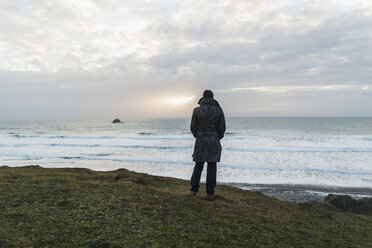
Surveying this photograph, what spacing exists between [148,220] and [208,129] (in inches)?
92.5

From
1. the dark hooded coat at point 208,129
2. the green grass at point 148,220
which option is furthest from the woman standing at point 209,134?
the green grass at point 148,220

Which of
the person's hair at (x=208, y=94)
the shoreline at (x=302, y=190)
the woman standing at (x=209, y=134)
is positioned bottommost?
the shoreline at (x=302, y=190)

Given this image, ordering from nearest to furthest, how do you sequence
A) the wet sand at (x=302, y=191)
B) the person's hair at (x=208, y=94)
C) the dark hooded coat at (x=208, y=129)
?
the dark hooded coat at (x=208, y=129), the person's hair at (x=208, y=94), the wet sand at (x=302, y=191)

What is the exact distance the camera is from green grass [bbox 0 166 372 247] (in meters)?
3.10

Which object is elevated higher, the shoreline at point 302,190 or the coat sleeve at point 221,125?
the coat sleeve at point 221,125

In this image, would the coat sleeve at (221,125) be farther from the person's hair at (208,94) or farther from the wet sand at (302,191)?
the wet sand at (302,191)

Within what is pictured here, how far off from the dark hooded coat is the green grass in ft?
3.04

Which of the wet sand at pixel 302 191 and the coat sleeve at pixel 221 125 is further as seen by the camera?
the wet sand at pixel 302 191

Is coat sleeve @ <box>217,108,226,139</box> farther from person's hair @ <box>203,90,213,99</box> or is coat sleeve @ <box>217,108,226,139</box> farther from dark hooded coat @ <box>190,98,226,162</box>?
person's hair @ <box>203,90,213,99</box>

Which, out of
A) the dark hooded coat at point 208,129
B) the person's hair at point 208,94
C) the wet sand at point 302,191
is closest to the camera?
the dark hooded coat at point 208,129

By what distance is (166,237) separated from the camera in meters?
3.23

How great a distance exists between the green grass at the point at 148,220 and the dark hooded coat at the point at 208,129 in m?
0.93

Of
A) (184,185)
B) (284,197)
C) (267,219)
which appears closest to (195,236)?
(267,219)

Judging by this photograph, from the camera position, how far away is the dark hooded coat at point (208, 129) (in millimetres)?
5309
